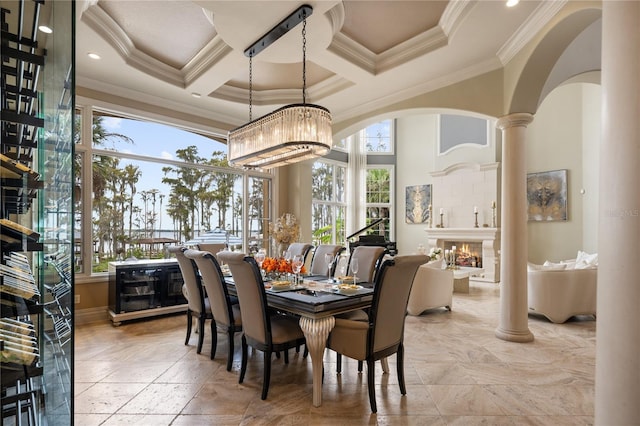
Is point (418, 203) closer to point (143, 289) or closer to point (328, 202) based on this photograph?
point (328, 202)

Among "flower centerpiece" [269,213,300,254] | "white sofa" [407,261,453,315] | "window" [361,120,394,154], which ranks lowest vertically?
"white sofa" [407,261,453,315]

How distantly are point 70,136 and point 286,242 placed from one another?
14.8ft

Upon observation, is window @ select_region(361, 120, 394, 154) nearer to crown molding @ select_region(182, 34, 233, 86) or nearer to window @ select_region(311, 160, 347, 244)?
window @ select_region(311, 160, 347, 244)

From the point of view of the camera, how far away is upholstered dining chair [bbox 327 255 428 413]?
7.45ft

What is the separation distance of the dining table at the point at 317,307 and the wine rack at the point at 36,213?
1.37 m

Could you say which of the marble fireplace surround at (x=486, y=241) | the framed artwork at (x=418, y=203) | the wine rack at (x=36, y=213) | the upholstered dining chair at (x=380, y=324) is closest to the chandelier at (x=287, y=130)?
the upholstered dining chair at (x=380, y=324)

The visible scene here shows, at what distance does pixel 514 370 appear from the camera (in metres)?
2.96

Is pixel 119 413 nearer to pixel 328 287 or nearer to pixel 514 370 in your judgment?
pixel 328 287

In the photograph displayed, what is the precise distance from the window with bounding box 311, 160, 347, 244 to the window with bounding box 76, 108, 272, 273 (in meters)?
3.37

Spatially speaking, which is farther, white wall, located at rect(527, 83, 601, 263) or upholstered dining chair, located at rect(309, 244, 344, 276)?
white wall, located at rect(527, 83, 601, 263)

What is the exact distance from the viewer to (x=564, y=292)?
4.42m

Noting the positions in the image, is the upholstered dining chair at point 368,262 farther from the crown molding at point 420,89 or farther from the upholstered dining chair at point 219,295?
the crown molding at point 420,89

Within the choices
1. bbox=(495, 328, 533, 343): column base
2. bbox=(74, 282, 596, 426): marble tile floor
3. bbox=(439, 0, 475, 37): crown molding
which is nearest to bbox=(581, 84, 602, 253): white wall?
bbox=(74, 282, 596, 426): marble tile floor

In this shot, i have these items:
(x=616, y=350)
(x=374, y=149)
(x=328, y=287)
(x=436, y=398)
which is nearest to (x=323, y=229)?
(x=374, y=149)
